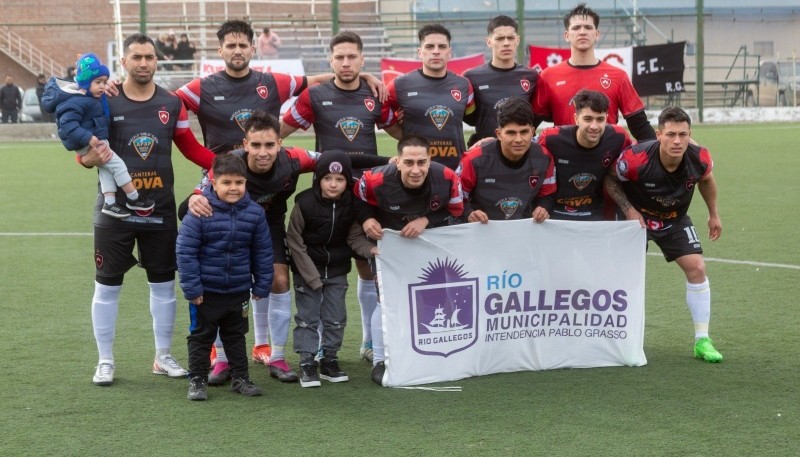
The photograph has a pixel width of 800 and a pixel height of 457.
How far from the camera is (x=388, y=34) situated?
1102 inches

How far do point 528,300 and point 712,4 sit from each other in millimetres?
27682

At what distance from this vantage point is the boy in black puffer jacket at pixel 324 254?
20.0 ft

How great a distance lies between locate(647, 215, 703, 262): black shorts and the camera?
660 cm

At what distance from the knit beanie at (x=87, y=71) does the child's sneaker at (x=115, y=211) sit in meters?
0.66

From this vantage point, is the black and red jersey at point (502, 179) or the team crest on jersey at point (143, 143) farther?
the black and red jersey at point (502, 179)

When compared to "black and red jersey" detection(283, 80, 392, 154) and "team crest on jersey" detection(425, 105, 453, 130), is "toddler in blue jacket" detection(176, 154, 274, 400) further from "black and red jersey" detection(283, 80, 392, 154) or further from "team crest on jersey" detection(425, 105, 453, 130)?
"team crest on jersey" detection(425, 105, 453, 130)

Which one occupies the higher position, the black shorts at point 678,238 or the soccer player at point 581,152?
the soccer player at point 581,152

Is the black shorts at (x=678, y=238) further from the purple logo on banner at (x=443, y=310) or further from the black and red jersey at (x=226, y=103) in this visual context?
the black and red jersey at (x=226, y=103)

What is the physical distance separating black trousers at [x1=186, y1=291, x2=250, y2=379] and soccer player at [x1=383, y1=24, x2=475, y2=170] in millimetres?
1619

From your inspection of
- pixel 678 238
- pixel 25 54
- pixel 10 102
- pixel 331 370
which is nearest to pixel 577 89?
pixel 678 238

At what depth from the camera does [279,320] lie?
633 cm

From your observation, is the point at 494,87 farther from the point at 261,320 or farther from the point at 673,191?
the point at 261,320

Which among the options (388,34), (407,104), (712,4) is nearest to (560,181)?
(407,104)

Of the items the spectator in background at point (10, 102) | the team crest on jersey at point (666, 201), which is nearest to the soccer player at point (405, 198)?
the team crest on jersey at point (666, 201)
